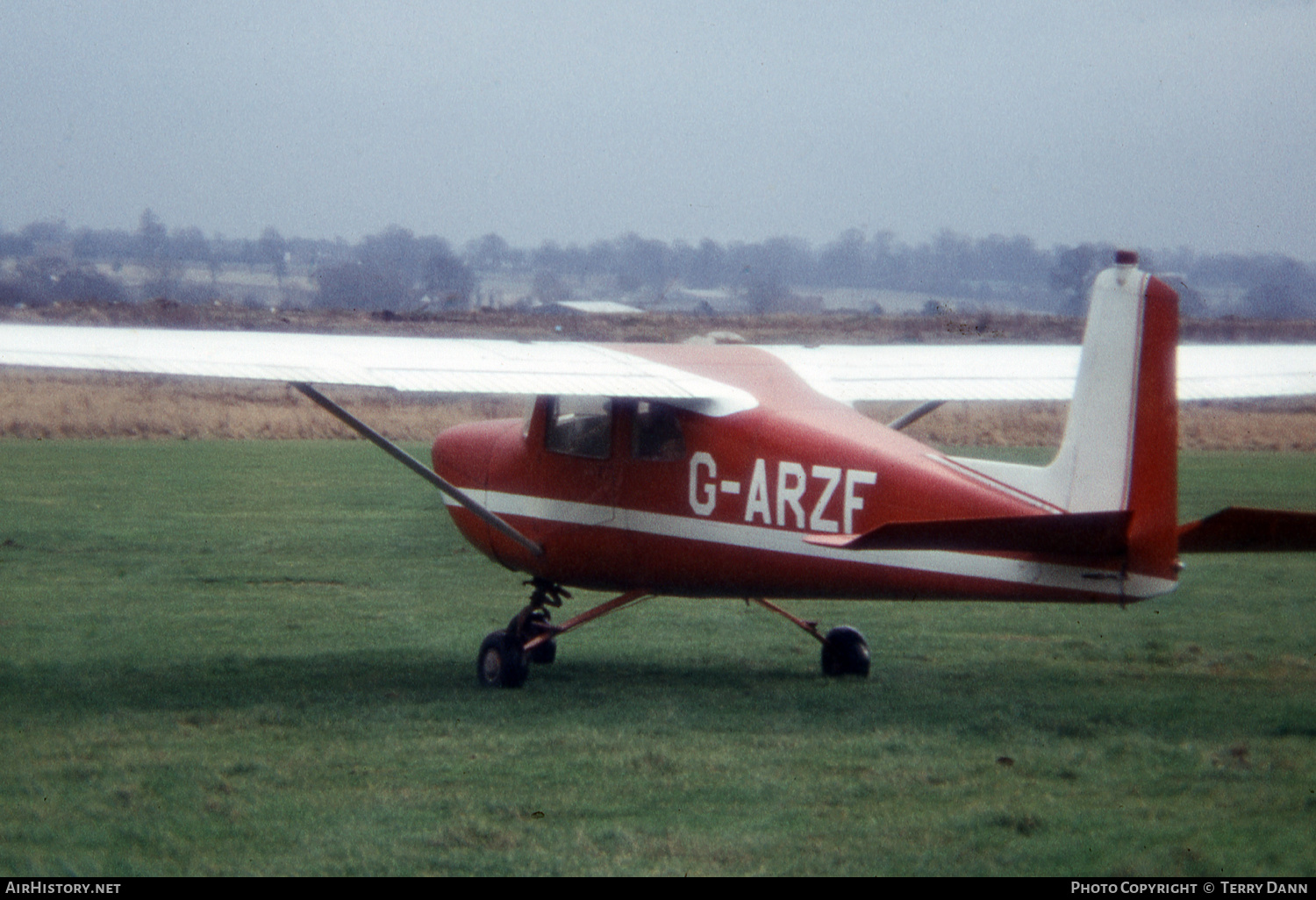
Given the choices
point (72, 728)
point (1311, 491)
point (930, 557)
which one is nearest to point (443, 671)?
point (72, 728)

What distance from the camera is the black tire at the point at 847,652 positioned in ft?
32.4

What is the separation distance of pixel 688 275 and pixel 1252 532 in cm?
1381

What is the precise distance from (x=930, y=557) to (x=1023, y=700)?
1233mm

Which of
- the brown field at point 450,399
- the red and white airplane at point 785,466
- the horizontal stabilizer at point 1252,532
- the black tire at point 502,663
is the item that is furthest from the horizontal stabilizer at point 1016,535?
the brown field at point 450,399

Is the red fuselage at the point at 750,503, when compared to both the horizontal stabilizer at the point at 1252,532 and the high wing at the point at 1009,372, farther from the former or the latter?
the high wing at the point at 1009,372

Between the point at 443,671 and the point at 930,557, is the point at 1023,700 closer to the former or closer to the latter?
the point at 930,557

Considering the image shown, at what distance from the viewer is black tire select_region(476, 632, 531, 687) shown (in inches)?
376

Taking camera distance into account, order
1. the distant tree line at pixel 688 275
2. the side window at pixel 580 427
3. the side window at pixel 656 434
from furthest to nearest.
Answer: the distant tree line at pixel 688 275, the side window at pixel 580 427, the side window at pixel 656 434

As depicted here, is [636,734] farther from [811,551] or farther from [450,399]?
[450,399]

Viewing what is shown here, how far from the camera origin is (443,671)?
10203 mm

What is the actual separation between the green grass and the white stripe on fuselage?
0.82 meters

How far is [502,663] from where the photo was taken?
31.3 feet

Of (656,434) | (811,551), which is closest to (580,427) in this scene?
(656,434)

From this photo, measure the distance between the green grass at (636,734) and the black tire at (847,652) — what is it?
0.70 ft
